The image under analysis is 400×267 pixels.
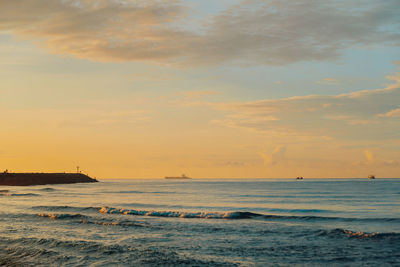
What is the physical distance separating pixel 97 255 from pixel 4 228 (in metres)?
15.1

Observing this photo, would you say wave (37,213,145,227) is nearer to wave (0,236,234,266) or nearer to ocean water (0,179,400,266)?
ocean water (0,179,400,266)

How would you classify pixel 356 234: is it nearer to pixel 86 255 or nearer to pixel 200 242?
pixel 200 242

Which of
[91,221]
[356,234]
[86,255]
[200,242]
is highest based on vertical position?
[356,234]

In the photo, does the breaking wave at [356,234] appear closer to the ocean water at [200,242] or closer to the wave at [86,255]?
the ocean water at [200,242]

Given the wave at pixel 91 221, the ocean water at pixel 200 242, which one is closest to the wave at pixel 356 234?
the ocean water at pixel 200 242

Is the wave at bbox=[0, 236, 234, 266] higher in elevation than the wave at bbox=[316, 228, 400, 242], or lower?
lower

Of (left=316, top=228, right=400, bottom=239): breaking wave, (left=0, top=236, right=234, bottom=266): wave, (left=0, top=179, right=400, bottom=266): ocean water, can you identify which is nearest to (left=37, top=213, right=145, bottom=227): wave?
(left=0, top=179, right=400, bottom=266): ocean water

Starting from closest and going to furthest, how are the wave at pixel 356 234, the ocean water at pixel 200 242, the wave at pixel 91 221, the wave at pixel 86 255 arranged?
the wave at pixel 86 255 < the ocean water at pixel 200 242 < the wave at pixel 356 234 < the wave at pixel 91 221

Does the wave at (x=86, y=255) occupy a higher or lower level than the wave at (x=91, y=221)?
higher

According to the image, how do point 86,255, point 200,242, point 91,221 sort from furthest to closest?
point 91,221, point 200,242, point 86,255

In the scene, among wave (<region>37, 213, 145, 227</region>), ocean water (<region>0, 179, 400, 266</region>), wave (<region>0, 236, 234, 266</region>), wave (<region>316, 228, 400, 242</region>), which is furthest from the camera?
wave (<region>37, 213, 145, 227</region>)

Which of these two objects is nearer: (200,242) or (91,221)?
(200,242)

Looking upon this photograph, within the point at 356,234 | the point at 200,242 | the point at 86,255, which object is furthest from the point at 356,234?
the point at 86,255

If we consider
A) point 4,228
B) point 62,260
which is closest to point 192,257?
point 62,260
